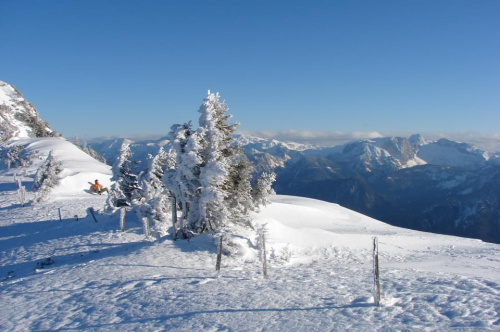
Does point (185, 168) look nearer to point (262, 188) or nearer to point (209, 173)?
point (209, 173)

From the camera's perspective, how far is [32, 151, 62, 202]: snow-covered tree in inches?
1747

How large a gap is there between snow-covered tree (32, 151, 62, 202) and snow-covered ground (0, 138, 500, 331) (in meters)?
10.3

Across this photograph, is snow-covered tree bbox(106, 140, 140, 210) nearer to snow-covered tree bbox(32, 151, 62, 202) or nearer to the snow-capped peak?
snow-covered tree bbox(32, 151, 62, 202)

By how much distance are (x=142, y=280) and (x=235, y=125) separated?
1293 centimetres

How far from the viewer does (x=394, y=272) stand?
61.5 ft

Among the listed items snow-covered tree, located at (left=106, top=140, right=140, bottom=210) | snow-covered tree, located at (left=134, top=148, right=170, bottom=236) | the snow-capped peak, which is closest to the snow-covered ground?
snow-covered tree, located at (left=134, top=148, right=170, bottom=236)

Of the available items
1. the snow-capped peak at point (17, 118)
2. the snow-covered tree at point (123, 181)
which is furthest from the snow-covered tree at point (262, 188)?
the snow-capped peak at point (17, 118)

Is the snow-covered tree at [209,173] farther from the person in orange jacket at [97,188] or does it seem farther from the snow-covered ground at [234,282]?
the person in orange jacket at [97,188]

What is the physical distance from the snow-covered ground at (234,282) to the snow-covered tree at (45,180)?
10.3 m

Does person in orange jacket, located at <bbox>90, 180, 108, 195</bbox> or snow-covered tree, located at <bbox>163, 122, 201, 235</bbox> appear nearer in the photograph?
snow-covered tree, located at <bbox>163, 122, 201, 235</bbox>

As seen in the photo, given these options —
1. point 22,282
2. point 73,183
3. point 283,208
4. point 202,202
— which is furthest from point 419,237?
point 73,183

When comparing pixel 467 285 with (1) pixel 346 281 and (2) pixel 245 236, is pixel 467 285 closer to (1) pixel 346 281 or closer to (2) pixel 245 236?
(1) pixel 346 281

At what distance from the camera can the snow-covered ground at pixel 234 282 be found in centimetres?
1148

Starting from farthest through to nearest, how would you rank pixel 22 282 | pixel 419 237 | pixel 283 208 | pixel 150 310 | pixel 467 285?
pixel 283 208, pixel 419 237, pixel 22 282, pixel 467 285, pixel 150 310
